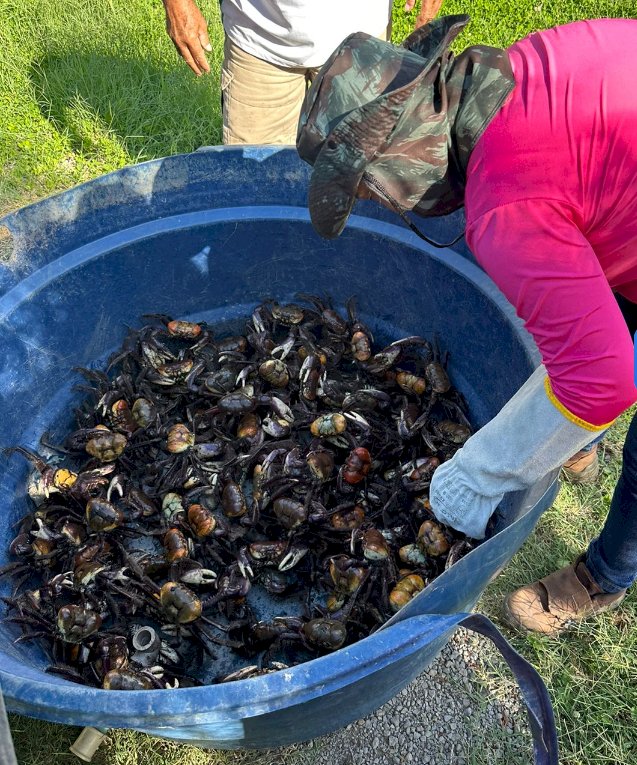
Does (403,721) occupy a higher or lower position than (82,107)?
lower

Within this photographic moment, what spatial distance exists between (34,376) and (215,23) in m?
3.94

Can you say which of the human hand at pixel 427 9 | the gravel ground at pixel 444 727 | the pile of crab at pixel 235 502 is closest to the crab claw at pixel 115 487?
the pile of crab at pixel 235 502

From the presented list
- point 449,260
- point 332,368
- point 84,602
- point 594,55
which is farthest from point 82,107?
point 594,55

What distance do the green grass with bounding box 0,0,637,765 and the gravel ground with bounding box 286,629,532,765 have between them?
10cm

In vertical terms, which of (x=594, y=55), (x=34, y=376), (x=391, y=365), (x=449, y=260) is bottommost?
(x=391, y=365)

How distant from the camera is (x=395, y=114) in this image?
5.43 ft

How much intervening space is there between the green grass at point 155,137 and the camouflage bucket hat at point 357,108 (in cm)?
206

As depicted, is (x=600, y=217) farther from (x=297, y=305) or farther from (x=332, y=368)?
(x=297, y=305)

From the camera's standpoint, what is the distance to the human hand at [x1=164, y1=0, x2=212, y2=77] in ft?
11.5

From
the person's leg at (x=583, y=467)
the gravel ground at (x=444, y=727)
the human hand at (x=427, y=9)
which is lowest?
the gravel ground at (x=444, y=727)

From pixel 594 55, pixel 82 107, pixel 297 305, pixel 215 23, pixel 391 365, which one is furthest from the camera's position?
pixel 215 23

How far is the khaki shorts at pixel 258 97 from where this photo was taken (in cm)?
350

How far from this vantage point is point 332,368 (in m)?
3.45

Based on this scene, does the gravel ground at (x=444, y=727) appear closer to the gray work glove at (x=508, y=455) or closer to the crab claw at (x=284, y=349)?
the gray work glove at (x=508, y=455)
